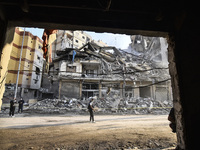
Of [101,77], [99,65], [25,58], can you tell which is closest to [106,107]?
[101,77]

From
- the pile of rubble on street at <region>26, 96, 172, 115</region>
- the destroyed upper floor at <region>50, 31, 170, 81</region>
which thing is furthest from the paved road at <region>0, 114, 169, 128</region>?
the destroyed upper floor at <region>50, 31, 170, 81</region>

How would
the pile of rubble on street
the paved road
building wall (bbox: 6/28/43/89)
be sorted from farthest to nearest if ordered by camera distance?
1. building wall (bbox: 6/28/43/89)
2. the pile of rubble on street
3. the paved road

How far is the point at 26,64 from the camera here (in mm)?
27703

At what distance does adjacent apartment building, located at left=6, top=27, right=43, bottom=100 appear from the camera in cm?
2534

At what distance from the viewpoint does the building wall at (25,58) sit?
1005 inches

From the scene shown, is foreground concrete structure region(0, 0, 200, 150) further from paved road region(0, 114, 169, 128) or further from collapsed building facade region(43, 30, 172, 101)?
collapsed building facade region(43, 30, 172, 101)

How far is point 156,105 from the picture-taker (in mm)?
18234

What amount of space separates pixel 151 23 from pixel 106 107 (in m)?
15.9

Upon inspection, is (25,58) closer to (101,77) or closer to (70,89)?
(70,89)

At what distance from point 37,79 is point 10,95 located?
792cm

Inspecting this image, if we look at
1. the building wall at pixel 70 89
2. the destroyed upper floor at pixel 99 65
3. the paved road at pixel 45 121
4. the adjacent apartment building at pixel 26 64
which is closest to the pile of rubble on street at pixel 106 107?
the building wall at pixel 70 89

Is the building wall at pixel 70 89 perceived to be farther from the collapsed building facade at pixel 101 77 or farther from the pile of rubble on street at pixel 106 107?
the pile of rubble on street at pixel 106 107

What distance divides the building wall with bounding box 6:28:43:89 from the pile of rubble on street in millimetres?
12326

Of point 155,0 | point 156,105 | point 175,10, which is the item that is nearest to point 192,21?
point 175,10
